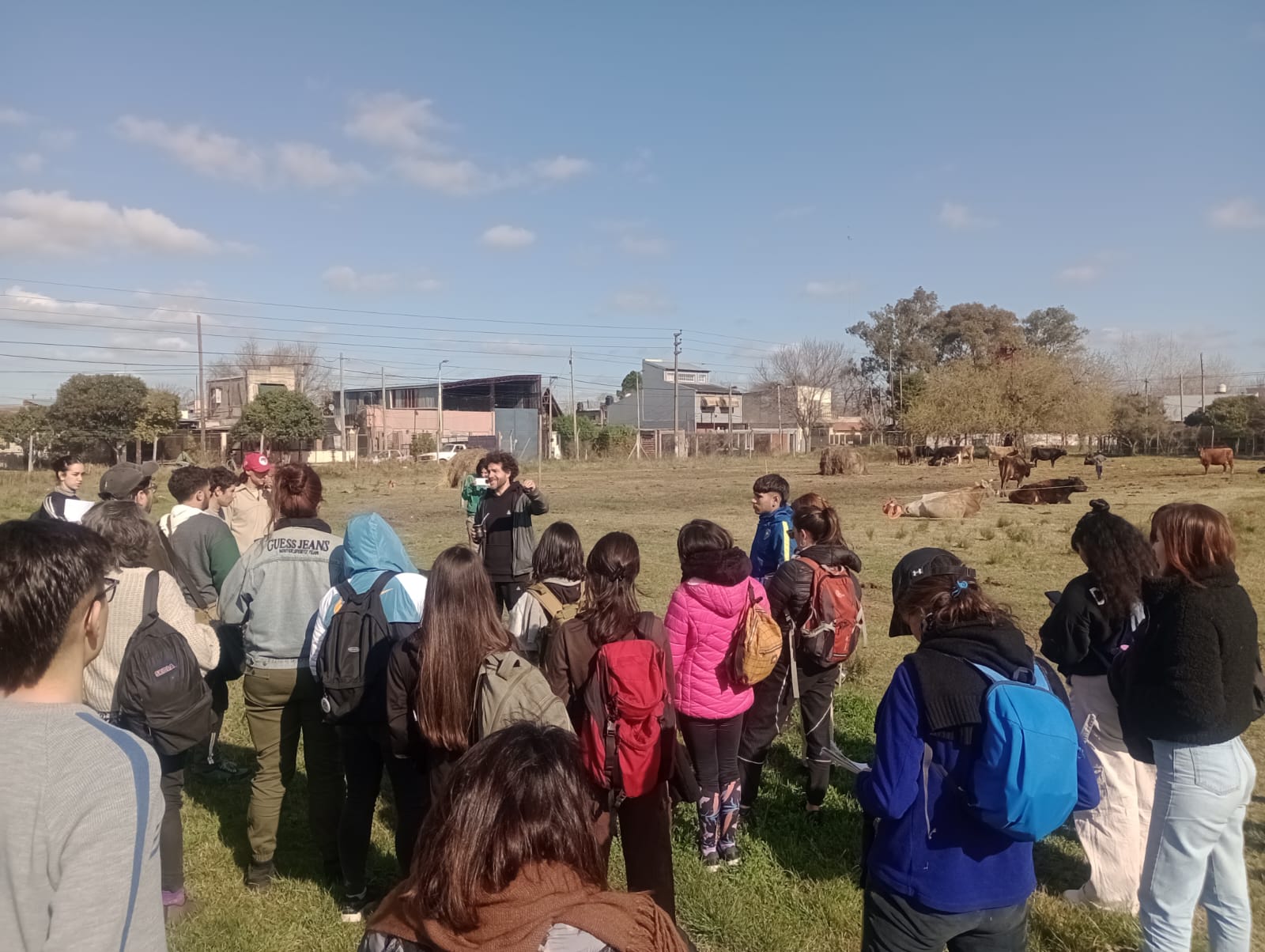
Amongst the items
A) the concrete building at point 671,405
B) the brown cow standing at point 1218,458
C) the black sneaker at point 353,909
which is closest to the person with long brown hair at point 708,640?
the black sneaker at point 353,909

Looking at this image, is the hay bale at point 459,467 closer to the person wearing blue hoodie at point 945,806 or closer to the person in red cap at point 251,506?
the person in red cap at point 251,506

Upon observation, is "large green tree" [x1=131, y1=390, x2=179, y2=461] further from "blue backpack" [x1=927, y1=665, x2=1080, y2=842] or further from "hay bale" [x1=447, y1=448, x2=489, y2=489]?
"blue backpack" [x1=927, y1=665, x2=1080, y2=842]

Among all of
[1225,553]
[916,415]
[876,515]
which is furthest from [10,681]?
[916,415]

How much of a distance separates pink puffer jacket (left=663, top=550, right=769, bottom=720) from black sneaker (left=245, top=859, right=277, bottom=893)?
2077 mm

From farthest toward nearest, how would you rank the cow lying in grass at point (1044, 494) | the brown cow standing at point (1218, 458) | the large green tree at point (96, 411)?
the large green tree at point (96, 411), the brown cow standing at point (1218, 458), the cow lying in grass at point (1044, 494)

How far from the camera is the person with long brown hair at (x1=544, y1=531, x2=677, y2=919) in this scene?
3.46 meters

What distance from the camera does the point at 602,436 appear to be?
5928 centimetres

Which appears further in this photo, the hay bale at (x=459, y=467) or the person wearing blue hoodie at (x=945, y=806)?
the hay bale at (x=459, y=467)

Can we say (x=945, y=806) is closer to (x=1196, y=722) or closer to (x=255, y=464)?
(x=1196, y=722)

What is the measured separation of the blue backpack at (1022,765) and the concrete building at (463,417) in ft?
179

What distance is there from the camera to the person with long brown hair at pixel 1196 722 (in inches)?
117

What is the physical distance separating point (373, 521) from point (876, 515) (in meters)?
18.9

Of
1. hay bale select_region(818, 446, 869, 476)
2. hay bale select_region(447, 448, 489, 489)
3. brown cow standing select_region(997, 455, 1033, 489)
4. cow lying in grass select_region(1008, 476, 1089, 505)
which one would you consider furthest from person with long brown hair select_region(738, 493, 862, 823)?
hay bale select_region(818, 446, 869, 476)

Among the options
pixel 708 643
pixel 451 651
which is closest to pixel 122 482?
pixel 451 651
